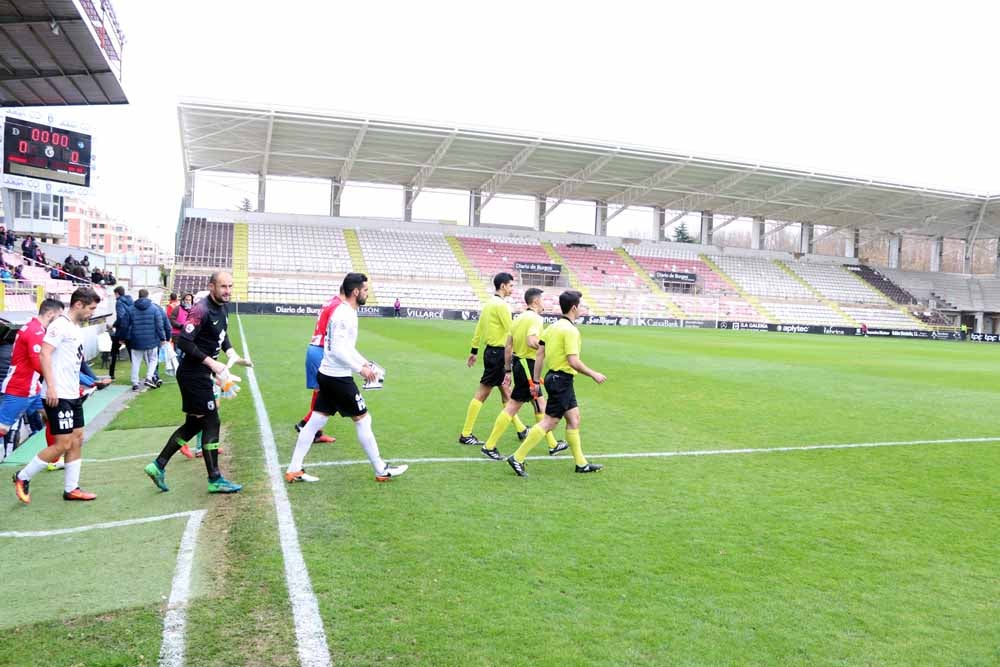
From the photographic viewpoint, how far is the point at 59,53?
18.5 meters

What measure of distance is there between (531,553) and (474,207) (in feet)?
162

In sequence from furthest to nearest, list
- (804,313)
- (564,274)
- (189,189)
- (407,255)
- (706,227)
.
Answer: (706,227) → (804,313) → (564,274) → (407,255) → (189,189)

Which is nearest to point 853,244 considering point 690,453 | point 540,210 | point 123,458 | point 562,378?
point 540,210

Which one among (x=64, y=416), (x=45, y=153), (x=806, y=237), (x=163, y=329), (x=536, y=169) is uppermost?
(x=536, y=169)

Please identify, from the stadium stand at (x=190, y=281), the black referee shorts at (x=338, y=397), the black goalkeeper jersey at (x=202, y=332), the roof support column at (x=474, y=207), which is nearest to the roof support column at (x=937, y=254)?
the roof support column at (x=474, y=207)

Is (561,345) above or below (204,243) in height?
below

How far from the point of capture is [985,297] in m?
58.6

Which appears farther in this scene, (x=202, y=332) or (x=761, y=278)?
(x=761, y=278)

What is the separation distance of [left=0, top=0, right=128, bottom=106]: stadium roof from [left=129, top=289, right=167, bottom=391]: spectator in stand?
28.4 ft

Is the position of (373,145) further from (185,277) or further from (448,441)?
(448,441)

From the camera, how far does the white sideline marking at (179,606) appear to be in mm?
3205

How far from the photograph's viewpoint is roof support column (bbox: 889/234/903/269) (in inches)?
2427

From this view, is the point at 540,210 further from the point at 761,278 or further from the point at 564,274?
the point at 761,278

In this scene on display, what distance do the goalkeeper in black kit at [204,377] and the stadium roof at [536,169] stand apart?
34046mm
